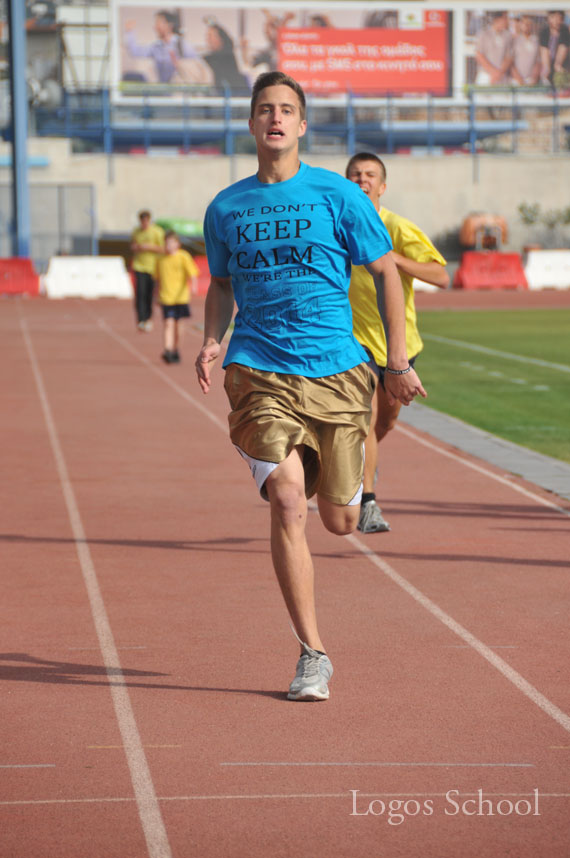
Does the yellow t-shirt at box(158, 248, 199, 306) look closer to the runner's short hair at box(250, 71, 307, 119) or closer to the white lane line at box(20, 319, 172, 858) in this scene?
the white lane line at box(20, 319, 172, 858)

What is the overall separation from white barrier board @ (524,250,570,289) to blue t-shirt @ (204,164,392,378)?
3531cm

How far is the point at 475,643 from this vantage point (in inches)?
242

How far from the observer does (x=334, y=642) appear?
6.16 meters

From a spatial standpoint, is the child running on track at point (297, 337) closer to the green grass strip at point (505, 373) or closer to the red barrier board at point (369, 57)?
the green grass strip at point (505, 373)

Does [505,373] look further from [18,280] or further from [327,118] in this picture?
[327,118]

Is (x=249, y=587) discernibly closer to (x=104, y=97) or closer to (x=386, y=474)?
(x=386, y=474)

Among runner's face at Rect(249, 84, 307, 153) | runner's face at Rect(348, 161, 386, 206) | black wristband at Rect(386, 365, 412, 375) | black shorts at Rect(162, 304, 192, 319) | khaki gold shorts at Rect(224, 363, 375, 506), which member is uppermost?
runner's face at Rect(249, 84, 307, 153)

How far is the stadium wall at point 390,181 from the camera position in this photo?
168ft

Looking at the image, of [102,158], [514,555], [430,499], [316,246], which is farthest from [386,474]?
[102,158]

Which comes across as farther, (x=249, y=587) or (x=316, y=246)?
(x=249, y=587)

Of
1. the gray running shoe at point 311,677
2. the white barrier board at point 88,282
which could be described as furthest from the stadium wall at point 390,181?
the gray running shoe at point 311,677

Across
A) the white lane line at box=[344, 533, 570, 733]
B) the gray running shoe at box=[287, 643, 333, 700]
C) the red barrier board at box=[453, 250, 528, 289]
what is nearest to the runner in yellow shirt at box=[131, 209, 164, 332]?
the white lane line at box=[344, 533, 570, 733]

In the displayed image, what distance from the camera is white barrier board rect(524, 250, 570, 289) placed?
4003cm

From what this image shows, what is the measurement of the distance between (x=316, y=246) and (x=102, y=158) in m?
47.1
